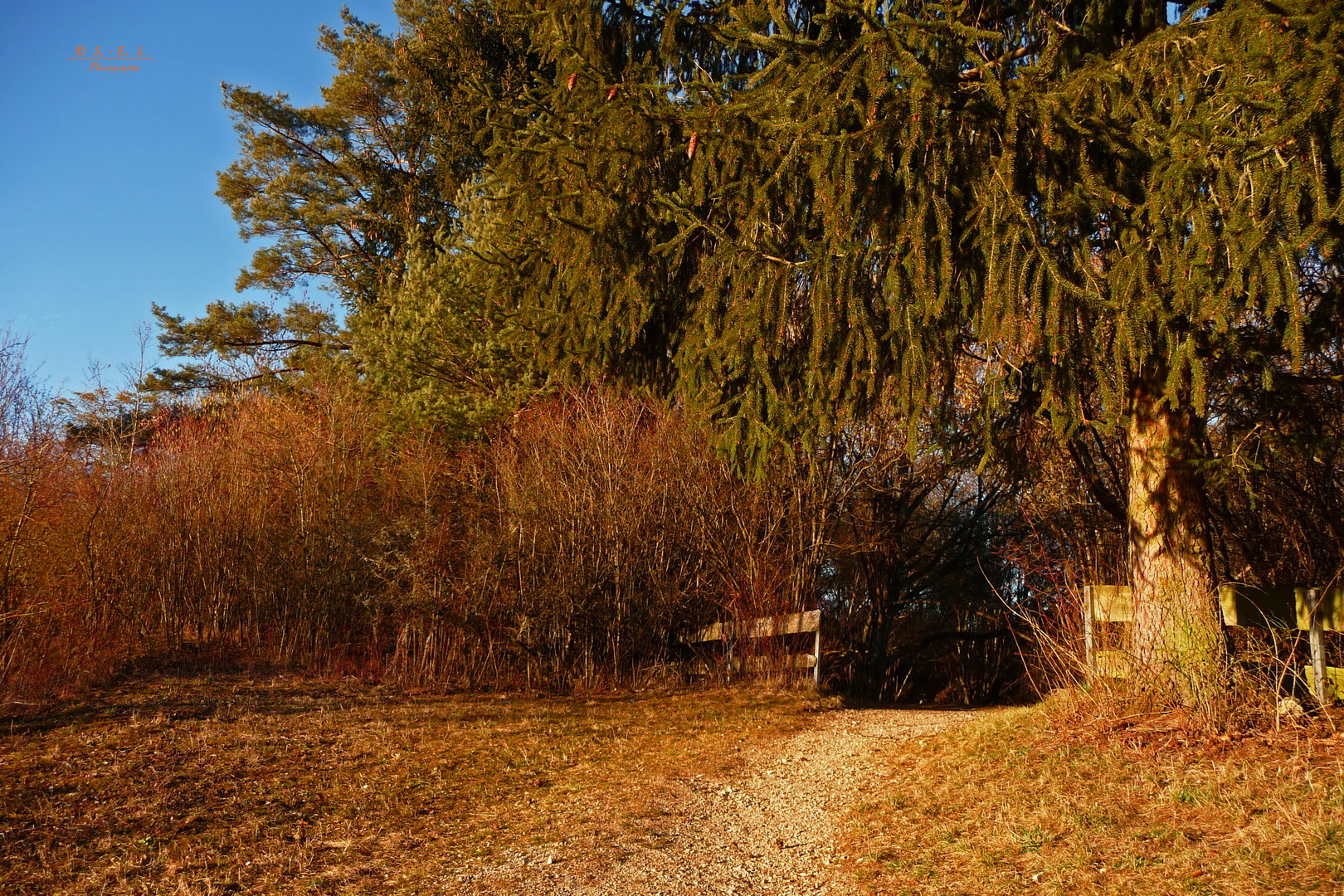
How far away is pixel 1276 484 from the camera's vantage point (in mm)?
8312

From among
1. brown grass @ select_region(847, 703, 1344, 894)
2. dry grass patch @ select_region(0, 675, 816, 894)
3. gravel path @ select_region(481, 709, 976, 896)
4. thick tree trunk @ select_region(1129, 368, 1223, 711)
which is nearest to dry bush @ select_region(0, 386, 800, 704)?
dry grass patch @ select_region(0, 675, 816, 894)

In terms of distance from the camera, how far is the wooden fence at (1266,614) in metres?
5.21

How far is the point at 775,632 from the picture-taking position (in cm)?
978

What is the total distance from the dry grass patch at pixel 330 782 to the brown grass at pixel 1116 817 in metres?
1.55

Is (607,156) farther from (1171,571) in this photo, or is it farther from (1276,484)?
(1276,484)

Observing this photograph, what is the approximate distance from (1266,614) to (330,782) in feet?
20.3

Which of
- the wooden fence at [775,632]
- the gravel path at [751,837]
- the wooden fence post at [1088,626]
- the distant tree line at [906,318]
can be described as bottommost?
the gravel path at [751,837]

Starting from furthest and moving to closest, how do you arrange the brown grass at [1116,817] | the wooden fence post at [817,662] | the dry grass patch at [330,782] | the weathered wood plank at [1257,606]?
1. the wooden fence post at [817,662]
2. the weathered wood plank at [1257,606]
3. the dry grass patch at [330,782]
4. the brown grass at [1116,817]

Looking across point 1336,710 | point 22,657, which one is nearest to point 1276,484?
point 1336,710

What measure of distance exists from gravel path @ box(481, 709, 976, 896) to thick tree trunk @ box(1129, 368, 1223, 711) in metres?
1.95

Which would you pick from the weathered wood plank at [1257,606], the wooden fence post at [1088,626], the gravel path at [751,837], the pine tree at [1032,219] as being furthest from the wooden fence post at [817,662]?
the weathered wood plank at [1257,606]

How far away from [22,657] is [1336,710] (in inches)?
400

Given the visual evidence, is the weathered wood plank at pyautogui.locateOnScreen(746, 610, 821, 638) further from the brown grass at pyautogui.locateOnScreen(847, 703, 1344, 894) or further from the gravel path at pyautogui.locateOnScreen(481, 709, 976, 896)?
the brown grass at pyautogui.locateOnScreen(847, 703, 1344, 894)

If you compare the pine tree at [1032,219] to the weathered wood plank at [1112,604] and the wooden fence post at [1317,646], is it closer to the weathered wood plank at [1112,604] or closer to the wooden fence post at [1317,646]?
the weathered wood plank at [1112,604]
